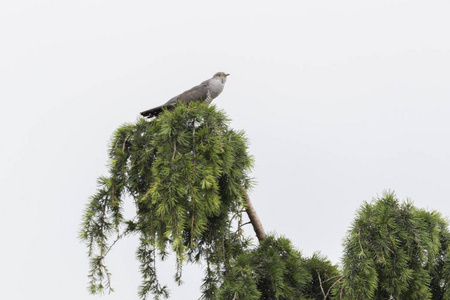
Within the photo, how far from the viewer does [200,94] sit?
9.51 feet

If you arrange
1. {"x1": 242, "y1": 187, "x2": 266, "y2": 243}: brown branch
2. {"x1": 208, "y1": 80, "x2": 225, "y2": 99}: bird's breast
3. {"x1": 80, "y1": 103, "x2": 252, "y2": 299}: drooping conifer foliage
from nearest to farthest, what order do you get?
{"x1": 80, "y1": 103, "x2": 252, "y2": 299}: drooping conifer foliage → {"x1": 242, "y1": 187, "x2": 266, "y2": 243}: brown branch → {"x1": 208, "y1": 80, "x2": 225, "y2": 99}: bird's breast

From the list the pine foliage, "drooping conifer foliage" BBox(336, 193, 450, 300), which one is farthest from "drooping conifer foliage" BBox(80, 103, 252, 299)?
"drooping conifer foliage" BBox(336, 193, 450, 300)

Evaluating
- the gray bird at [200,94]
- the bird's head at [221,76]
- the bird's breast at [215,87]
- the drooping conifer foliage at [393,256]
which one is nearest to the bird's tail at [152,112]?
the gray bird at [200,94]

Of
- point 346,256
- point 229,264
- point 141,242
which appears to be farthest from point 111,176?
point 346,256

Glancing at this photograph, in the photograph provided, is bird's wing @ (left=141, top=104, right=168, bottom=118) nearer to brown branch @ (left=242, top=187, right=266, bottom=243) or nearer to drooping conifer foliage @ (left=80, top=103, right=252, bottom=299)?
drooping conifer foliage @ (left=80, top=103, right=252, bottom=299)

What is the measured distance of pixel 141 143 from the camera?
7.97 feet

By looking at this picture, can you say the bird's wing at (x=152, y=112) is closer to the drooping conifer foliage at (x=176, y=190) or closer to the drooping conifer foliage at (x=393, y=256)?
the drooping conifer foliage at (x=176, y=190)

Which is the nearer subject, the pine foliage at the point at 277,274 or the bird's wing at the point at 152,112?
the pine foliage at the point at 277,274

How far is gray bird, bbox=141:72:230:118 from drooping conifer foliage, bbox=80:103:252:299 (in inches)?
10.7

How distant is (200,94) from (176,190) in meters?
0.97

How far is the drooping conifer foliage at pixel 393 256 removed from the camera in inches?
82.6

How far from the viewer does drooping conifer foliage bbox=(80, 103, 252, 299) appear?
2.07 m

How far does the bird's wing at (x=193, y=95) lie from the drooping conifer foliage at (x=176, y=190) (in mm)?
439

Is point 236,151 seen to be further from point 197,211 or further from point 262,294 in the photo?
point 262,294
